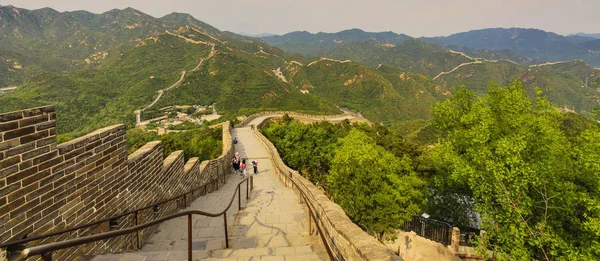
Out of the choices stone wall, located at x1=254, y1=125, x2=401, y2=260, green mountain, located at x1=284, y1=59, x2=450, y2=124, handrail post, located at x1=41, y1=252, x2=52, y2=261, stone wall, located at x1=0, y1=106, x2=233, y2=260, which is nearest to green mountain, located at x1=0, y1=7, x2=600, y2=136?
green mountain, located at x1=284, y1=59, x2=450, y2=124

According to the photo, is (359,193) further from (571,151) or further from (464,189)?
(571,151)

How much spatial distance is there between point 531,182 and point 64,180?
1163cm

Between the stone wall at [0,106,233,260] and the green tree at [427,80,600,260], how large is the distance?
382 inches

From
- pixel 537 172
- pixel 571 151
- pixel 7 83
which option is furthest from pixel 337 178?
pixel 7 83

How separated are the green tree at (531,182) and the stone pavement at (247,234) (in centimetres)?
644

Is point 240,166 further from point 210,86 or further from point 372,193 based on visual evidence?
point 210,86

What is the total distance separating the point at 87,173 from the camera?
413cm

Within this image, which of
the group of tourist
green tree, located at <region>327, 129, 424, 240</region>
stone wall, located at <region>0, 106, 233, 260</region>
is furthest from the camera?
the group of tourist

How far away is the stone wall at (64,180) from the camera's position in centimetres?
304

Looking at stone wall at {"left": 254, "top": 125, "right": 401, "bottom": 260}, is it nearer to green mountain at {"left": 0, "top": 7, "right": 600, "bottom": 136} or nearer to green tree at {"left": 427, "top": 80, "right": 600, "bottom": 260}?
green tree at {"left": 427, "top": 80, "right": 600, "bottom": 260}

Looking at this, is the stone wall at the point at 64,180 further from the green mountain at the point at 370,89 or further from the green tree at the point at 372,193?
the green mountain at the point at 370,89

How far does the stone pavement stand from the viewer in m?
3.98

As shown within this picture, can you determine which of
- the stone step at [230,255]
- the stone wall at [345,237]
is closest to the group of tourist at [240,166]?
the stone wall at [345,237]

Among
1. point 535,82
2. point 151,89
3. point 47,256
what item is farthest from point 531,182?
point 535,82
